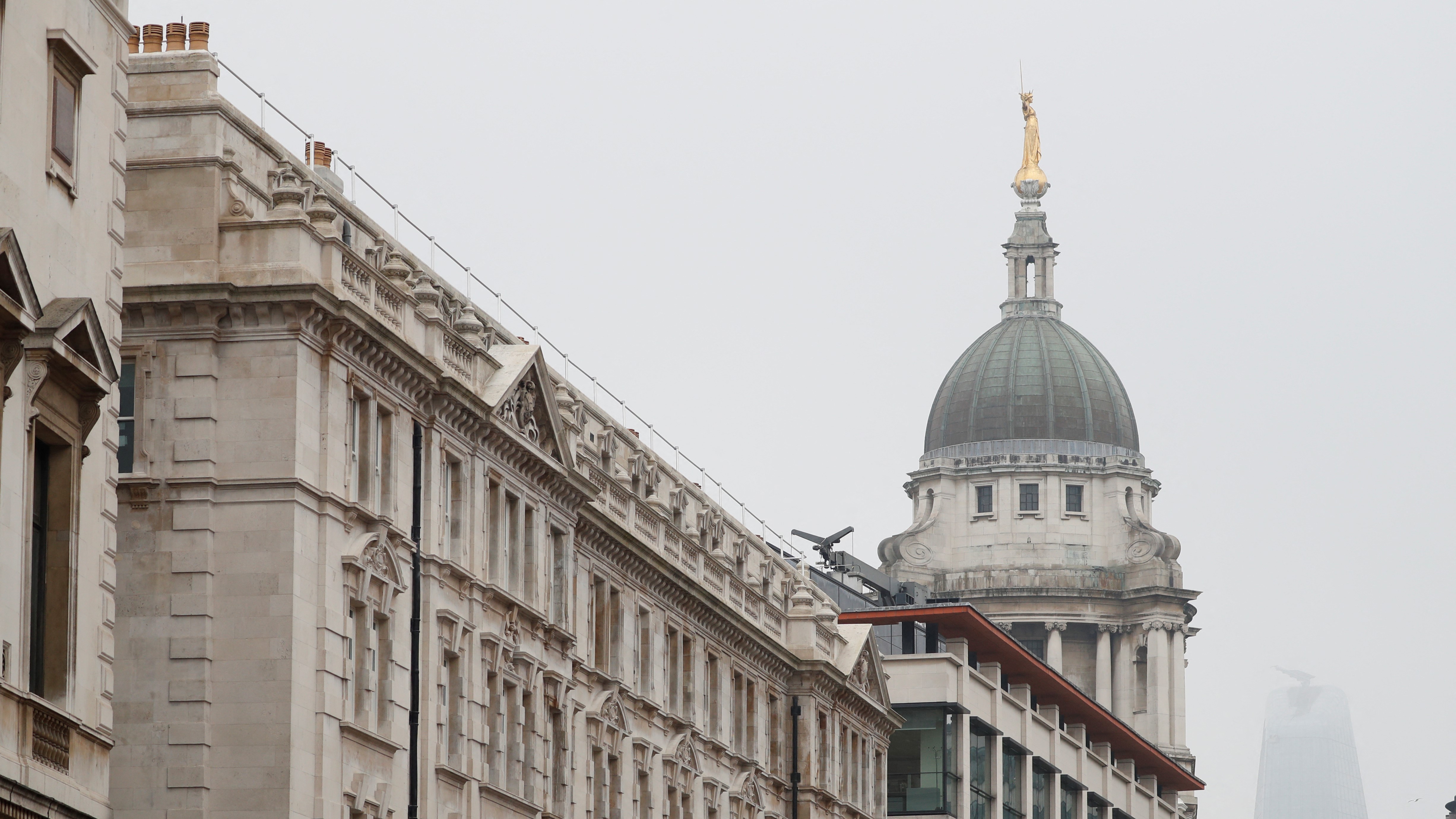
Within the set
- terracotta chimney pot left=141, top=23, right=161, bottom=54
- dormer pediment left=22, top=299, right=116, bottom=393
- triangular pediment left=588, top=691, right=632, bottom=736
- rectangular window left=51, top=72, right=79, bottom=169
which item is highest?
terracotta chimney pot left=141, top=23, right=161, bottom=54

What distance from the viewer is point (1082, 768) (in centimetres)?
14300

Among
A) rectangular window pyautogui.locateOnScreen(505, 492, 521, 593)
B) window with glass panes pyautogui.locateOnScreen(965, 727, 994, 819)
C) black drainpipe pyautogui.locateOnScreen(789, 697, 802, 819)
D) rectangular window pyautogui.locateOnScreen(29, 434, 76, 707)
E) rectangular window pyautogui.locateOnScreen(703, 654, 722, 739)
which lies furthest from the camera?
window with glass panes pyautogui.locateOnScreen(965, 727, 994, 819)

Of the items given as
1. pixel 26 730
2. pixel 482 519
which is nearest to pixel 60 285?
pixel 26 730

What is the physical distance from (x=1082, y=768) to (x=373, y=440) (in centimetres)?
8766

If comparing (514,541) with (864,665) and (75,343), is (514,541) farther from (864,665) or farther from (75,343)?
(864,665)

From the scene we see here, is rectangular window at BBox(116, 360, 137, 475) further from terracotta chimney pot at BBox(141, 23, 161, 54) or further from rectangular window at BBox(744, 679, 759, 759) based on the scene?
rectangular window at BBox(744, 679, 759, 759)

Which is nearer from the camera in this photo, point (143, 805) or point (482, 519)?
point (143, 805)

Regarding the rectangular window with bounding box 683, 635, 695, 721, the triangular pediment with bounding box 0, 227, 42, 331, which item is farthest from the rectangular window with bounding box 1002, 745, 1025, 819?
the triangular pediment with bounding box 0, 227, 42, 331

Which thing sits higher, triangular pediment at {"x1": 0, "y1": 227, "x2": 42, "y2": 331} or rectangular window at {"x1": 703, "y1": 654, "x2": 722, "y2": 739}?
rectangular window at {"x1": 703, "y1": 654, "x2": 722, "y2": 739}

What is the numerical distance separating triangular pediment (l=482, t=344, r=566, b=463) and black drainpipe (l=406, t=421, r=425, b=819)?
388 cm

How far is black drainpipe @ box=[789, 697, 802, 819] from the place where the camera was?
3723 inches

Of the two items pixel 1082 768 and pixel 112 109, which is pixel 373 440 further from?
pixel 1082 768

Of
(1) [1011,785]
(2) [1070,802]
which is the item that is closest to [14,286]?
(1) [1011,785]

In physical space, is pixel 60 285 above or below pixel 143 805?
above
